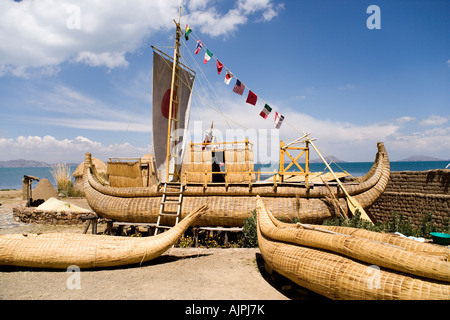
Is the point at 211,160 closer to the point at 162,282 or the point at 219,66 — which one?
the point at 219,66

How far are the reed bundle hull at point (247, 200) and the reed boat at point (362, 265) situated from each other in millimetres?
4990

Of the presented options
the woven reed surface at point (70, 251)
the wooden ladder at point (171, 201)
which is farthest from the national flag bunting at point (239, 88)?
the woven reed surface at point (70, 251)

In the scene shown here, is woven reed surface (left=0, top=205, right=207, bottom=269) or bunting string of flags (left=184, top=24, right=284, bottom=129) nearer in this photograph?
woven reed surface (left=0, top=205, right=207, bottom=269)

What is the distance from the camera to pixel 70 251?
6223 mm

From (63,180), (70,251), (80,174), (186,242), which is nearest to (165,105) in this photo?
(186,242)

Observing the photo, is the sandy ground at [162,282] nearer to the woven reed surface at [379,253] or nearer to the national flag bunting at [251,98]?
the woven reed surface at [379,253]

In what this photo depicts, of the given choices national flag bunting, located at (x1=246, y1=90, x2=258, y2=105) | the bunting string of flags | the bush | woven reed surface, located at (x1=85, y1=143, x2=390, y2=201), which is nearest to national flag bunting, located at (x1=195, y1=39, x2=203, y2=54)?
the bunting string of flags

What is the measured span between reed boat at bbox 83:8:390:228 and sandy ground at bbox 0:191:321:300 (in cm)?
358

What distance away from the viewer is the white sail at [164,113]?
43.5ft

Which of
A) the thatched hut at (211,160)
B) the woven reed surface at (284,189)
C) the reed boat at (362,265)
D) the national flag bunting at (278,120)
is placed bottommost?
the reed boat at (362,265)

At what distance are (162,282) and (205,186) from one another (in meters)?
5.59

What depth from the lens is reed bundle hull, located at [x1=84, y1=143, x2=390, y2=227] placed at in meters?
10.6

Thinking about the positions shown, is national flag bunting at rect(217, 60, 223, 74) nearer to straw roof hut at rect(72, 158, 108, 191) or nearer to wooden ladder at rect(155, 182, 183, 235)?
wooden ladder at rect(155, 182, 183, 235)

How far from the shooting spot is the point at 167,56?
44.6 ft
